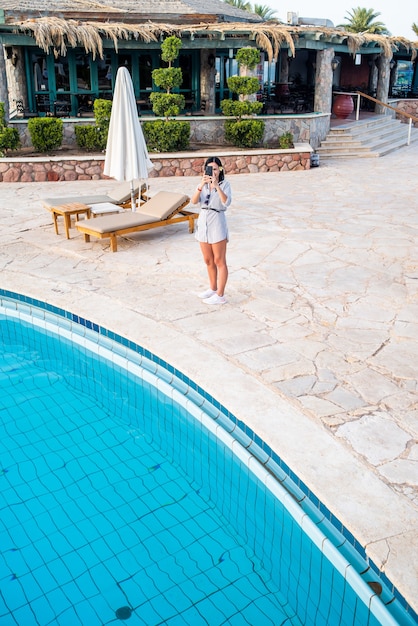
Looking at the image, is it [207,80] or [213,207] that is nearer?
[213,207]

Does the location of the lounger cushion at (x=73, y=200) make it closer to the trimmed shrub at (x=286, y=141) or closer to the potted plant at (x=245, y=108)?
the potted plant at (x=245, y=108)

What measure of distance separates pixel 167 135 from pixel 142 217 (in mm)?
7371

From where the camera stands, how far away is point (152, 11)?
19.2 meters

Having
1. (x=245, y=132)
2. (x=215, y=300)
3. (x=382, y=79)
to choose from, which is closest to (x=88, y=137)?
(x=245, y=132)

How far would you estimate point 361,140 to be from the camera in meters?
18.4

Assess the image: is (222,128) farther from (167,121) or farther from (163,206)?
(163,206)

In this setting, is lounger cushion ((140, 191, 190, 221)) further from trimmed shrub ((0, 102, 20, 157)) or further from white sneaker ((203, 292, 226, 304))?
trimmed shrub ((0, 102, 20, 157))

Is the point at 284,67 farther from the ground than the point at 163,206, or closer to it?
farther from the ground

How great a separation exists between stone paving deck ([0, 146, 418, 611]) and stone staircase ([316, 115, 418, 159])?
6615 mm

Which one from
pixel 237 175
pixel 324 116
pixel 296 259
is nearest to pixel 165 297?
pixel 296 259

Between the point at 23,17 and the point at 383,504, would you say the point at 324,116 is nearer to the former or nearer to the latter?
the point at 23,17

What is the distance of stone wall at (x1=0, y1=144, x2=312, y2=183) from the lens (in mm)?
14234

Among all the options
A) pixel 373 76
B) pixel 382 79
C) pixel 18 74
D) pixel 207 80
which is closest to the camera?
pixel 18 74

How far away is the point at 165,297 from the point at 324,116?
13018mm
